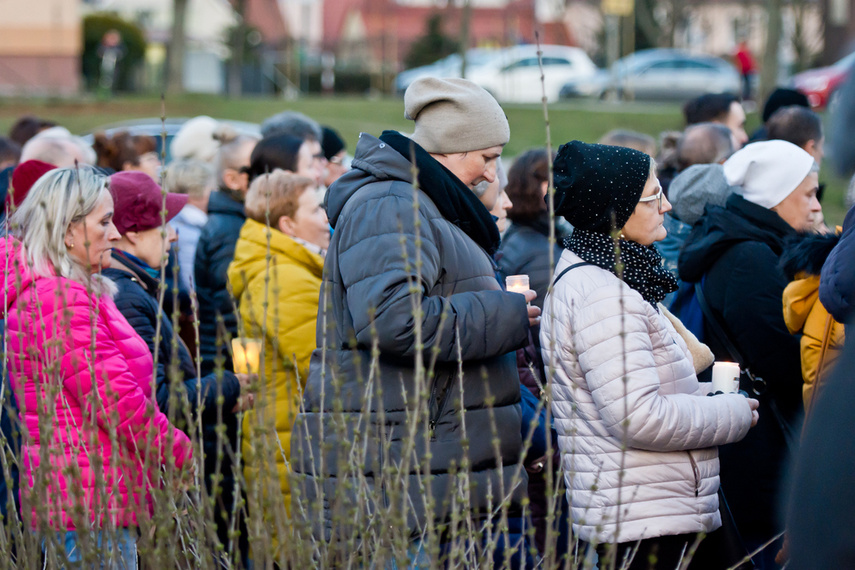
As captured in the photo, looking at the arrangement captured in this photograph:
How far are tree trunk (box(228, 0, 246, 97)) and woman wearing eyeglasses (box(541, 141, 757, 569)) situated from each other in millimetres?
34568

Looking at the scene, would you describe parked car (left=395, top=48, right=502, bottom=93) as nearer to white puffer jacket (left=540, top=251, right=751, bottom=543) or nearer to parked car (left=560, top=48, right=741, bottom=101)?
parked car (left=560, top=48, right=741, bottom=101)

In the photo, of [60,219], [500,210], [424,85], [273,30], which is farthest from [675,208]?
[273,30]

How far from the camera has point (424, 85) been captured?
3.44 metres

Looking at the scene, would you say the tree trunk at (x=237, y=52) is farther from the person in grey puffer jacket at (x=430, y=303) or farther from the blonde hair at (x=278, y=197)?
the person in grey puffer jacket at (x=430, y=303)

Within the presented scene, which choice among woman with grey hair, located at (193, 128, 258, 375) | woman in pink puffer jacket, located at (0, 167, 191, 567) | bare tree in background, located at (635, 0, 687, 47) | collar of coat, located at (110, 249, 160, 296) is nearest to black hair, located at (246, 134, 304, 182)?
woman with grey hair, located at (193, 128, 258, 375)

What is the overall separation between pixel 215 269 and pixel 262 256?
0.92 m

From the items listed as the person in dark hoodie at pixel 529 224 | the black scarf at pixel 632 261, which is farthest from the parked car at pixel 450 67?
the black scarf at pixel 632 261

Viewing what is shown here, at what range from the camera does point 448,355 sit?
3031mm

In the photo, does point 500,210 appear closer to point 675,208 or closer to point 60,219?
point 675,208

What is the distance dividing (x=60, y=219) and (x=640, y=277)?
181 cm

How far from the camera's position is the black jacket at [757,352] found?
13.3 feet

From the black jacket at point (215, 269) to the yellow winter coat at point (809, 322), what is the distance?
2492mm

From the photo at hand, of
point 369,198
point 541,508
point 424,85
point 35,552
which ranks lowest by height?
point 541,508

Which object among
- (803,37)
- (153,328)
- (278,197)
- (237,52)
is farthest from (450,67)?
(153,328)
